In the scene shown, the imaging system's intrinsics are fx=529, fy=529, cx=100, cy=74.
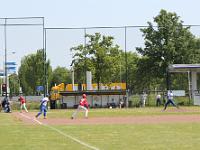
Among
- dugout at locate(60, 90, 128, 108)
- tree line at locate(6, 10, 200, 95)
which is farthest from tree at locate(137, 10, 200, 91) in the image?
dugout at locate(60, 90, 128, 108)

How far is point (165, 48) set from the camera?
69.4 metres

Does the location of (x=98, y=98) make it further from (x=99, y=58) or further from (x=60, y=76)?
(x=60, y=76)

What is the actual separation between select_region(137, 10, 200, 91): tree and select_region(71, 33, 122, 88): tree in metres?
3.72

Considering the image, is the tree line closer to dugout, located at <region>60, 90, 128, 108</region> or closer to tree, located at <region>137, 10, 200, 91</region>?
tree, located at <region>137, 10, 200, 91</region>

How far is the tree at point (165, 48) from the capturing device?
69.8 m

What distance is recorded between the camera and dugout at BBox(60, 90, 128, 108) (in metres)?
64.5

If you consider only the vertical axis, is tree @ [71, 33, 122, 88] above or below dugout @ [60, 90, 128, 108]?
above

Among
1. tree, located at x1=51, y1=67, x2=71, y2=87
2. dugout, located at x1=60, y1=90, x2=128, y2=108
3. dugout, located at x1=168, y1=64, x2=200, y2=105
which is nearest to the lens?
dugout, located at x1=60, y1=90, x2=128, y2=108

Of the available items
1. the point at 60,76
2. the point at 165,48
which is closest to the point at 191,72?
the point at 165,48

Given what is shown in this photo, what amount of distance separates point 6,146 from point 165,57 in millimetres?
55063

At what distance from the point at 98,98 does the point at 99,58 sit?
8200 mm

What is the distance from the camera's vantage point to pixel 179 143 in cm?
1678

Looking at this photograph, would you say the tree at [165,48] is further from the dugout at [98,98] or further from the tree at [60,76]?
the tree at [60,76]

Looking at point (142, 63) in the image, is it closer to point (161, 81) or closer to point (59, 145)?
point (161, 81)
